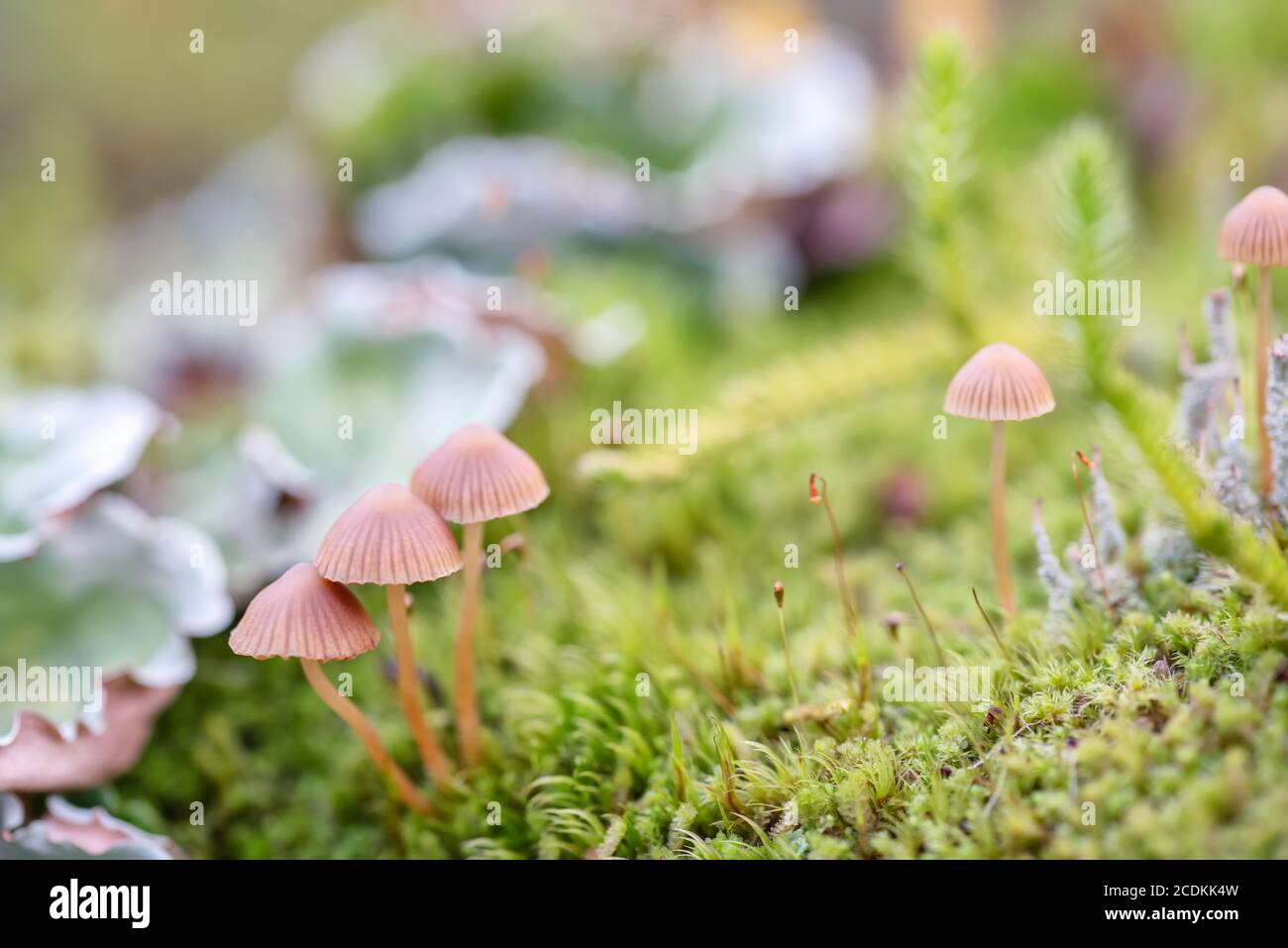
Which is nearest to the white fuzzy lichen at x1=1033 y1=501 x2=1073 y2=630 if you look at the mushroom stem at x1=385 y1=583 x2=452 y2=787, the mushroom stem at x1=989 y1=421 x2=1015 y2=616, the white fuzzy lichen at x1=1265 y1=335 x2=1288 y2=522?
the mushroom stem at x1=989 y1=421 x2=1015 y2=616

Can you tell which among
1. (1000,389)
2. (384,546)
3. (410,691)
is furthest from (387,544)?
(1000,389)

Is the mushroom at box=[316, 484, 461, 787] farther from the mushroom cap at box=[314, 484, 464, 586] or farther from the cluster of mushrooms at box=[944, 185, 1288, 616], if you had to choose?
the cluster of mushrooms at box=[944, 185, 1288, 616]

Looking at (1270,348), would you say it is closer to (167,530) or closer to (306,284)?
(167,530)

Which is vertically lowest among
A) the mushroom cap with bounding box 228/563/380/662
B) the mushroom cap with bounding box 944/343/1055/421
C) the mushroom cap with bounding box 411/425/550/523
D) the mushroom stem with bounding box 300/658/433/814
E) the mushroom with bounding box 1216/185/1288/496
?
the mushroom stem with bounding box 300/658/433/814

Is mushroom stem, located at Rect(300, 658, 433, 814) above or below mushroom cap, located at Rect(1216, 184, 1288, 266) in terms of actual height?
below

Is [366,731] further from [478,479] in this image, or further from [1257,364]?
[1257,364]

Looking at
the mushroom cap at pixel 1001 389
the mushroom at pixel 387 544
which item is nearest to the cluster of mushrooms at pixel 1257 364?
the mushroom cap at pixel 1001 389

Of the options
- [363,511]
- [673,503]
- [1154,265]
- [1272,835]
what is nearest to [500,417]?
[673,503]
